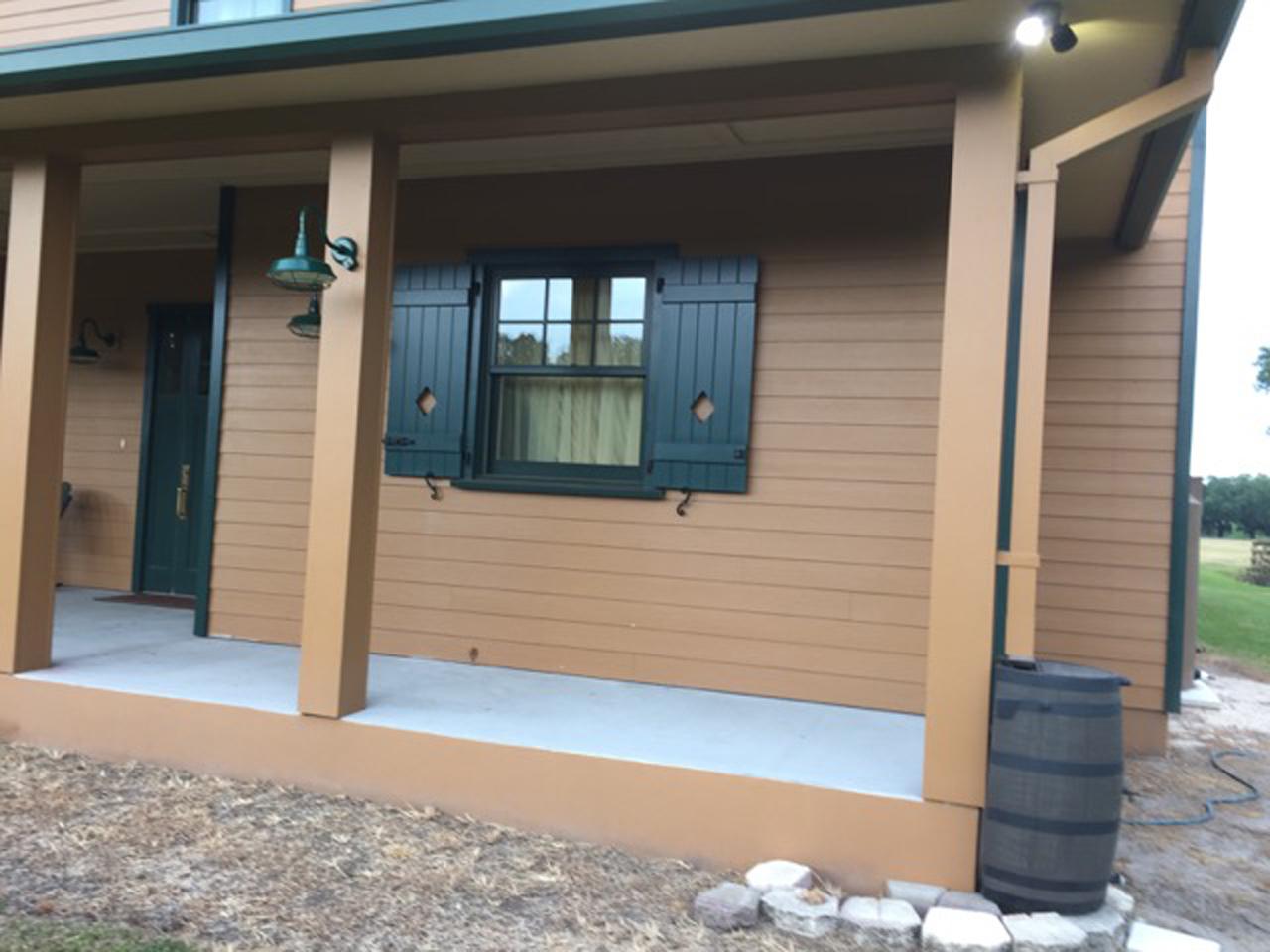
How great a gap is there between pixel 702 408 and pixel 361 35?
7.15 ft

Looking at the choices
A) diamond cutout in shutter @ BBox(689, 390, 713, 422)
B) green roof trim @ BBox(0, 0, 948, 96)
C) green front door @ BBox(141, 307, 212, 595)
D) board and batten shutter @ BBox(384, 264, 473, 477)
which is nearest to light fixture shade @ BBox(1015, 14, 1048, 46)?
green roof trim @ BBox(0, 0, 948, 96)

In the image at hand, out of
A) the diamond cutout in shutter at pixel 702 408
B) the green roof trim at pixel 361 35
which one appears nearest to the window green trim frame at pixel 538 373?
the diamond cutout in shutter at pixel 702 408

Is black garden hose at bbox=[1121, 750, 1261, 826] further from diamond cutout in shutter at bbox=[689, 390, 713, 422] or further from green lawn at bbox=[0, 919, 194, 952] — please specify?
green lawn at bbox=[0, 919, 194, 952]

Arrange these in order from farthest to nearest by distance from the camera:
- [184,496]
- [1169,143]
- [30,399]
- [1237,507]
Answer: [1237,507], [184,496], [30,399], [1169,143]

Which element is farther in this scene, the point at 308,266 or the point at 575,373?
the point at 575,373

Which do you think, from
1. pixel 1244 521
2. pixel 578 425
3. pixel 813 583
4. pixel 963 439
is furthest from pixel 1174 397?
pixel 1244 521

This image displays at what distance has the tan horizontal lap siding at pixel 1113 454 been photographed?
4.72m

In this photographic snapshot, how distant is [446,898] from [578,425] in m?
2.58

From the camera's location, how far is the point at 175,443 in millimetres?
6746

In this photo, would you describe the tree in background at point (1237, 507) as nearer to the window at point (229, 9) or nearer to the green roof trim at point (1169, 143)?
the green roof trim at point (1169, 143)

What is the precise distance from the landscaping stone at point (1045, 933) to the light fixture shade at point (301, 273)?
309 cm

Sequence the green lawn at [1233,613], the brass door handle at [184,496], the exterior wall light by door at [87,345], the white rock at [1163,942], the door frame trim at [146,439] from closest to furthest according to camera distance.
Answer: the white rock at [1163,942], the brass door handle at [184,496], the door frame trim at [146,439], the exterior wall light by door at [87,345], the green lawn at [1233,613]

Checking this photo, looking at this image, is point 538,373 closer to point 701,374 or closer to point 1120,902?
point 701,374

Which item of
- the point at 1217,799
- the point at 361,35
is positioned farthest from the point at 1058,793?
the point at 361,35
